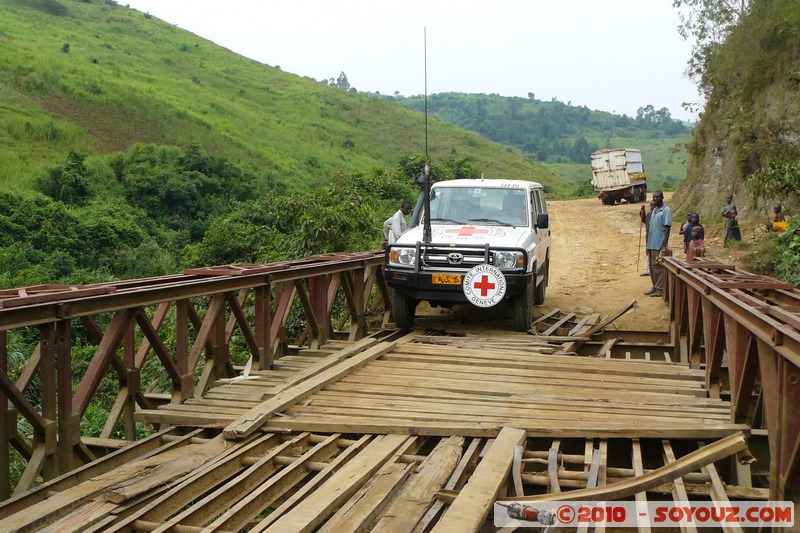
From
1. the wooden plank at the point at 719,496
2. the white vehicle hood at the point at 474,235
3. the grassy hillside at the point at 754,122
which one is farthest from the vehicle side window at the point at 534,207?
the grassy hillside at the point at 754,122

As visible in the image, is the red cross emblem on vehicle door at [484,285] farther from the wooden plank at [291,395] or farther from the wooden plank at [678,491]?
the wooden plank at [678,491]

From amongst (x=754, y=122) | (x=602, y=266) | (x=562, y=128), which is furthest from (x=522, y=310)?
(x=562, y=128)

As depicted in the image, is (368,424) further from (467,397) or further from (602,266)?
(602,266)

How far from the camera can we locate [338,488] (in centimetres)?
393

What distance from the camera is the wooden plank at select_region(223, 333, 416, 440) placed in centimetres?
Result: 496

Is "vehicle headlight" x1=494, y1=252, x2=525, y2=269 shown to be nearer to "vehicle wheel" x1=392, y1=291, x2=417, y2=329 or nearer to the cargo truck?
"vehicle wheel" x1=392, y1=291, x2=417, y2=329

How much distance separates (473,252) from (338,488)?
199 inches

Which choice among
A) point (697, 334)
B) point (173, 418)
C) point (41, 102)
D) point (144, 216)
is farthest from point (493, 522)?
point (41, 102)

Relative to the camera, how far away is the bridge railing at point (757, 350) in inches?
147

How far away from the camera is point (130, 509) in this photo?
384 cm

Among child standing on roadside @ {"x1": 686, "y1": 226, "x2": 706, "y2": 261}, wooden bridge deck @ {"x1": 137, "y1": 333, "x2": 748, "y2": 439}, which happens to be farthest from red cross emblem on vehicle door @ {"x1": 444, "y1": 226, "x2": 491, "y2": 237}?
child standing on roadside @ {"x1": 686, "y1": 226, "x2": 706, "y2": 261}

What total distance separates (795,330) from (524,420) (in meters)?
1.84

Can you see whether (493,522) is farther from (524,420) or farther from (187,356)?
(187,356)

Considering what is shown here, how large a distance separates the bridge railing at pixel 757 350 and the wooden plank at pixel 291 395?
2.99 m
